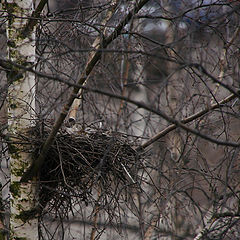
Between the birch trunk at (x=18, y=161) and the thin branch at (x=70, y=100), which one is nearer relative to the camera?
the thin branch at (x=70, y=100)

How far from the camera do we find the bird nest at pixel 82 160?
3031 millimetres

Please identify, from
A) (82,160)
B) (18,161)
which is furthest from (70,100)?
(18,161)

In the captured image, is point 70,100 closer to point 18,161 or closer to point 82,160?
point 82,160

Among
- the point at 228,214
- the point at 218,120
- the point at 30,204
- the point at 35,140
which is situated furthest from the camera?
the point at 218,120

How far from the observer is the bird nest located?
9.95 feet

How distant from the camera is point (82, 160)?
3.14 m


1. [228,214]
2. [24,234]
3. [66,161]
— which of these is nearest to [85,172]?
[66,161]

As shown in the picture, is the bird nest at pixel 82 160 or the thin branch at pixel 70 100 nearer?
the thin branch at pixel 70 100

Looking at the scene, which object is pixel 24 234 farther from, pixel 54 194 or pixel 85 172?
pixel 85 172

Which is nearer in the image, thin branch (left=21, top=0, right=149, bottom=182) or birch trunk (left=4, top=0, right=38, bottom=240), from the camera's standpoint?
thin branch (left=21, top=0, right=149, bottom=182)

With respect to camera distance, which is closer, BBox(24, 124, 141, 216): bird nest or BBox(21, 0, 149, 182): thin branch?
BBox(21, 0, 149, 182): thin branch

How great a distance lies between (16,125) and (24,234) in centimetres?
77

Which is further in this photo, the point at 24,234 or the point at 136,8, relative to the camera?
the point at 24,234

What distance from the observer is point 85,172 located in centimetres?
311
